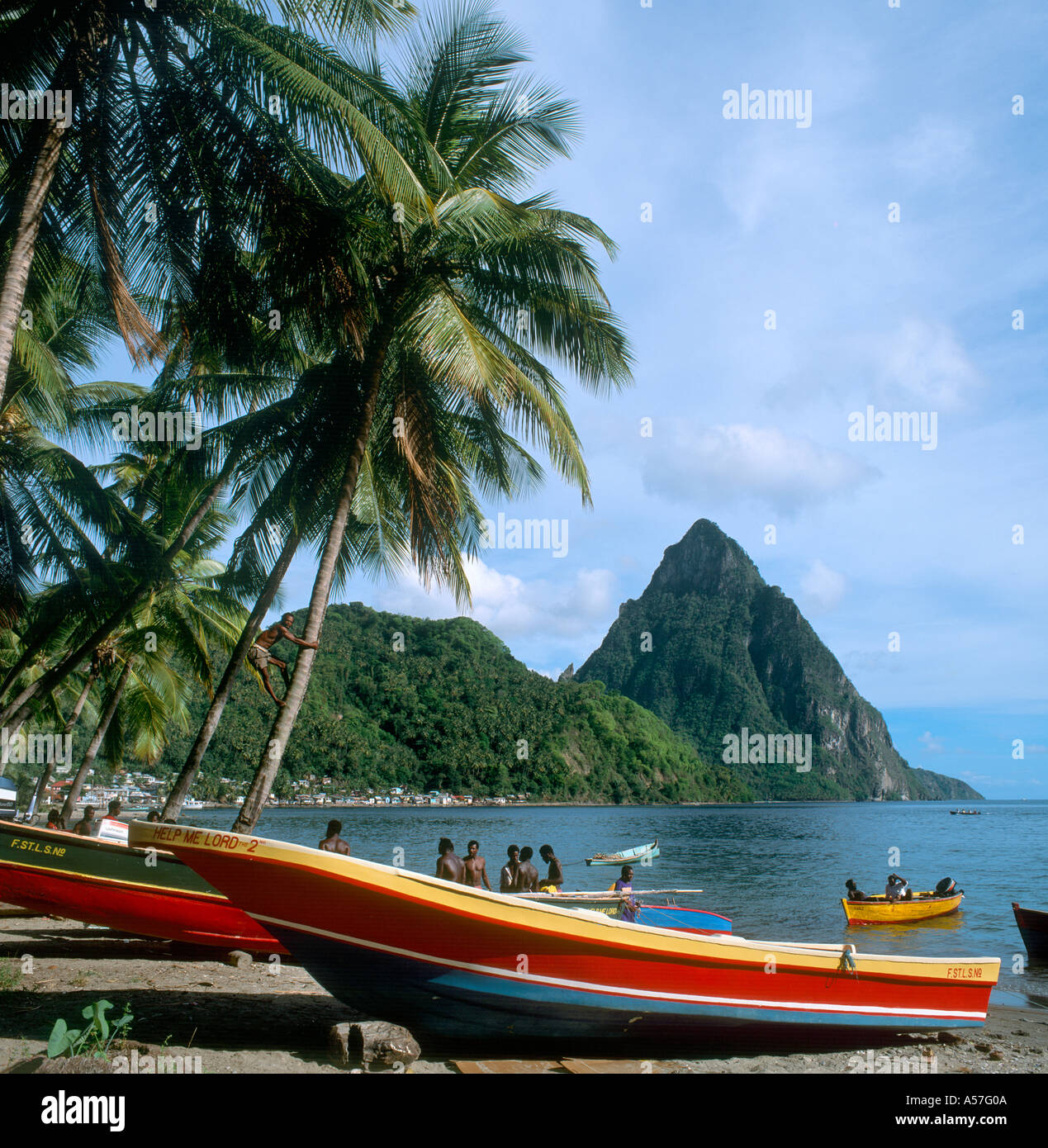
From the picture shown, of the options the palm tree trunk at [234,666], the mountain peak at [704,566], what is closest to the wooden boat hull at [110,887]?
the palm tree trunk at [234,666]

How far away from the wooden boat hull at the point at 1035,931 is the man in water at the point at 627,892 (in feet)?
21.1

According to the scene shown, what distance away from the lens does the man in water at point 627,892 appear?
436 inches

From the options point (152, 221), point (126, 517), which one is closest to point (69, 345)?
point (126, 517)

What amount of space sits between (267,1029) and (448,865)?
10.6 ft

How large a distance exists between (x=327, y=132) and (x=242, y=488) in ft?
17.2

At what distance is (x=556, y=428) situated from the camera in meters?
9.03

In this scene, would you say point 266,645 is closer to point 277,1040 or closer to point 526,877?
point 277,1040

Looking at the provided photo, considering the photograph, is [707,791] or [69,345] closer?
[69,345]

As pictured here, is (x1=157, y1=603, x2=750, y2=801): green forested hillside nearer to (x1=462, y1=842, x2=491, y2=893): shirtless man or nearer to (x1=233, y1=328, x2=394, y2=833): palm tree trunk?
(x1=462, y1=842, x2=491, y2=893): shirtless man

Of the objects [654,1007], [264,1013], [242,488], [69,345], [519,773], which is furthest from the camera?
[519,773]

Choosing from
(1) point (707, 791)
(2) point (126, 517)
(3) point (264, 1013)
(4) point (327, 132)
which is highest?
(4) point (327, 132)

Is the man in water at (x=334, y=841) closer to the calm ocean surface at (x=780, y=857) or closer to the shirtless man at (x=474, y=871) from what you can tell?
the shirtless man at (x=474, y=871)

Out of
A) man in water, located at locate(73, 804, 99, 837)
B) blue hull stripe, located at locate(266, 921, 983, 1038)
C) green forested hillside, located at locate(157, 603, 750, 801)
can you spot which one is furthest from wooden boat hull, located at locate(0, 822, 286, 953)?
green forested hillside, located at locate(157, 603, 750, 801)
